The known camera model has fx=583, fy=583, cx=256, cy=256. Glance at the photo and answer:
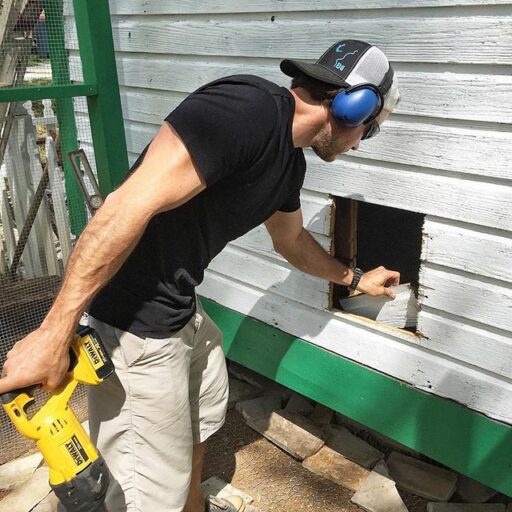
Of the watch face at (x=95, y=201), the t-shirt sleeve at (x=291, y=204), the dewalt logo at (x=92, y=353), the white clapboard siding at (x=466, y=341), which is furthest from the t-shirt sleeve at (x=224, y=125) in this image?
the watch face at (x=95, y=201)

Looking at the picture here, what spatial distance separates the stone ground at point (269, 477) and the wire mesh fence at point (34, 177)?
37.9 inches

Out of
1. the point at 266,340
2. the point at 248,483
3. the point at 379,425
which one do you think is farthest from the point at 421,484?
the point at 266,340

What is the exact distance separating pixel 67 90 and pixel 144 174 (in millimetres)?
1979

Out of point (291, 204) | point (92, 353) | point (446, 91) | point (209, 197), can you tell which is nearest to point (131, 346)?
point (92, 353)

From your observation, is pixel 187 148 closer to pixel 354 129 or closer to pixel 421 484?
pixel 354 129

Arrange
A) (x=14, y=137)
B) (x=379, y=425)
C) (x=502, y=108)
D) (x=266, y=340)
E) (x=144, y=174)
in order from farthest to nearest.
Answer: (x=14, y=137) → (x=266, y=340) → (x=379, y=425) → (x=502, y=108) → (x=144, y=174)

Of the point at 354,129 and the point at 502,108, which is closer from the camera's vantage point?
the point at 354,129

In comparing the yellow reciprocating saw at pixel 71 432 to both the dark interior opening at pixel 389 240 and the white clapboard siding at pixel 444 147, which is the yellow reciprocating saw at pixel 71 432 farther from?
the dark interior opening at pixel 389 240

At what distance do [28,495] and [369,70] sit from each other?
2.67 meters

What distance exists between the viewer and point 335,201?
9.48ft

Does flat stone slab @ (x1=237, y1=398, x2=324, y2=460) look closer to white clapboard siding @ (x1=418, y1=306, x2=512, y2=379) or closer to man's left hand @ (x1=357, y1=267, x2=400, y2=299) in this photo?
white clapboard siding @ (x1=418, y1=306, x2=512, y2=379)

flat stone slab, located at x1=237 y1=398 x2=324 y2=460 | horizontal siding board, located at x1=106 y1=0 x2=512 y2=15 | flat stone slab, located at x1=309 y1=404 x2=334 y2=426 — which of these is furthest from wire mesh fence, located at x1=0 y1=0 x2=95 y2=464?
flat stone slab, located at x1=309 y1=404 x2=334 y2=426

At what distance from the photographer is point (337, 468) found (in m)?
3.14

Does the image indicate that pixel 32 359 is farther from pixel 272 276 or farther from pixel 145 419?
pixel 272 276
